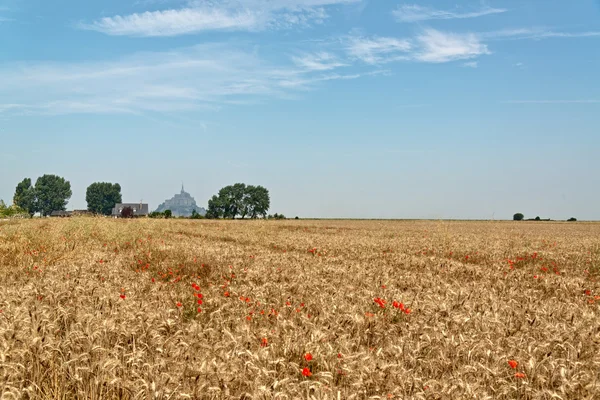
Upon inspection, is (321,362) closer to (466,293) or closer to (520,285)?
(466,293)

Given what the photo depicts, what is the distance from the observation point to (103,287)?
7.21m

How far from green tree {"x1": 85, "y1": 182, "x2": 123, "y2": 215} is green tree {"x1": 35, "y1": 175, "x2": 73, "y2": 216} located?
25.7 feet

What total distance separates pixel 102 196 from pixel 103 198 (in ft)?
2.93

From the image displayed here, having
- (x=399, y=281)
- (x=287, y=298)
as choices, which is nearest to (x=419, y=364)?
(x=287, y=298)

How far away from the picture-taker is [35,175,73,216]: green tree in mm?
156950

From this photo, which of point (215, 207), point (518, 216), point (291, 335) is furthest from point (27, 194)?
point (291, 335)

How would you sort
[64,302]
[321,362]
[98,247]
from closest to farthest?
[321,362] → [64,302] → [98,247]

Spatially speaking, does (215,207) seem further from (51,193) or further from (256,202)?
(51,193)

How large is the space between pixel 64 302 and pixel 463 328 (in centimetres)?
543

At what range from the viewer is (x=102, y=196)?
558ft

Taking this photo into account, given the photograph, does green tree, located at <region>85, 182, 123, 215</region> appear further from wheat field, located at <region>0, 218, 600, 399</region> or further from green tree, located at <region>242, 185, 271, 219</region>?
wheat field, located at <region>0, 218, 600, 399</region>

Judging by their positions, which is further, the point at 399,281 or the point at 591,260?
the point at 591,260

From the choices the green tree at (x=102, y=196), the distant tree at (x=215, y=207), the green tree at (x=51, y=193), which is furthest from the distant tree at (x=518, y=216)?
the green tree at (x=51, y=193)

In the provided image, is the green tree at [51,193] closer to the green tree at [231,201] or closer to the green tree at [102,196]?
the green tree at [102,196]
